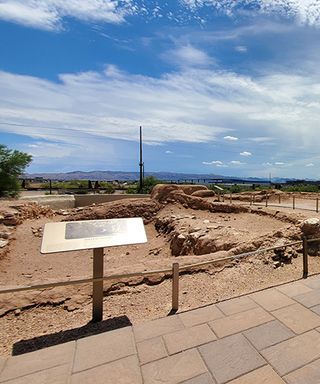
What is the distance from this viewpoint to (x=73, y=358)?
345 centimetres

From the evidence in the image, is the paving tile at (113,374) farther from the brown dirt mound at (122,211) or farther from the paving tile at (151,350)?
the brown dirt mound at (122,211)

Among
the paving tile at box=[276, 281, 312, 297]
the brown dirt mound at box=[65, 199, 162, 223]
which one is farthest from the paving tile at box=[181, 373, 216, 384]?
the brown dirt mound at box=[65, 199, 162, 223]

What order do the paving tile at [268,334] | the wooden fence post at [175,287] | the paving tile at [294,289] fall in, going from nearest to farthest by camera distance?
the paving tile at [268,334], the wooden fence post at [175,287], the paving tile at [294,289]

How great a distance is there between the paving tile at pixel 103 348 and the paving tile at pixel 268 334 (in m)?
1.36

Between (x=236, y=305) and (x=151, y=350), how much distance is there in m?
1.62

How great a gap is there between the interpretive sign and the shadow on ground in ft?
0.70

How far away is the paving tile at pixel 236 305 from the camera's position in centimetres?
440

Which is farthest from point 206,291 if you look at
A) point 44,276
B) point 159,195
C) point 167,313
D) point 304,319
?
point 159,195

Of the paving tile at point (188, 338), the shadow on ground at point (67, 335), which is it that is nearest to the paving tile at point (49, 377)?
the shadow on ground at point (67, 335)

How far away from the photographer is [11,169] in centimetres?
2103

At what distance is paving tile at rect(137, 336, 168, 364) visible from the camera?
11.0 ft

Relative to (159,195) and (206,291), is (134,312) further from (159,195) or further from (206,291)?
(159,195)

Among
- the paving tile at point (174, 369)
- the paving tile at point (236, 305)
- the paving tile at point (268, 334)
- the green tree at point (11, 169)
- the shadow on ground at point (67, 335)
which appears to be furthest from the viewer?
the green tree at point (11, 169)

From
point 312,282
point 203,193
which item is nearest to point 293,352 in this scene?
point 312,282
